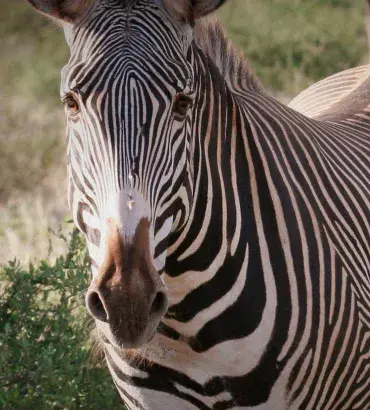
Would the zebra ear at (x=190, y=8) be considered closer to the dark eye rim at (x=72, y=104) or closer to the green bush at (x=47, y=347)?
the dark eye rim at (x=72, y=104)

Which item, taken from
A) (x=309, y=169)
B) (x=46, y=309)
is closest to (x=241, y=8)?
(x=46, y=309)

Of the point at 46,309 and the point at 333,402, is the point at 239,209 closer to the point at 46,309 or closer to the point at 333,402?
the point at 333,402

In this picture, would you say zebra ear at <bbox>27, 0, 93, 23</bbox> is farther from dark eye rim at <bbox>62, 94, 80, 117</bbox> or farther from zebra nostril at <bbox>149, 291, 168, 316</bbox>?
zebra nostril at <bbox>149, 291, 168, 316</bbox>

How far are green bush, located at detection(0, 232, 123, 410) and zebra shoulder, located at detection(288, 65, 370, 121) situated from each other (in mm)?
1653

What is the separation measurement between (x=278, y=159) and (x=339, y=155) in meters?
0.61

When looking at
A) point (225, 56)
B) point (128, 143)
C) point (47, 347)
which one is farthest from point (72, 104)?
point (47, 347)

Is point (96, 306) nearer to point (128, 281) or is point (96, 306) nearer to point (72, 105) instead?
point (128, 281)

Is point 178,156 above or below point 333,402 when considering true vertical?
above

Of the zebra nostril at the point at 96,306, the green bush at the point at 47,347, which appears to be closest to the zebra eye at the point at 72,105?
the zebra nostril at the point at 96,306

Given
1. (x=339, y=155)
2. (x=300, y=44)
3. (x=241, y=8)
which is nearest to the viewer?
(x=339, y=155)

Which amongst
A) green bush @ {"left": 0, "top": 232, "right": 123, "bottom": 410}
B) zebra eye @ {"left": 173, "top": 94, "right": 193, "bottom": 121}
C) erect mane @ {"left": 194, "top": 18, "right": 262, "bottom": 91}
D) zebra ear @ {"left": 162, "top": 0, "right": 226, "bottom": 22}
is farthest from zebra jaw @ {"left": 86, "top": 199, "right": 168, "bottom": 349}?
green bush @ {"left": 0, "top": 232, "right": 123, "bottom": 410}

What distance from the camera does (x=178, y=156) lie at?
327 centimetres

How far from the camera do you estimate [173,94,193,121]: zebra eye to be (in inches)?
128

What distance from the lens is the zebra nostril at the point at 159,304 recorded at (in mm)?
3068
